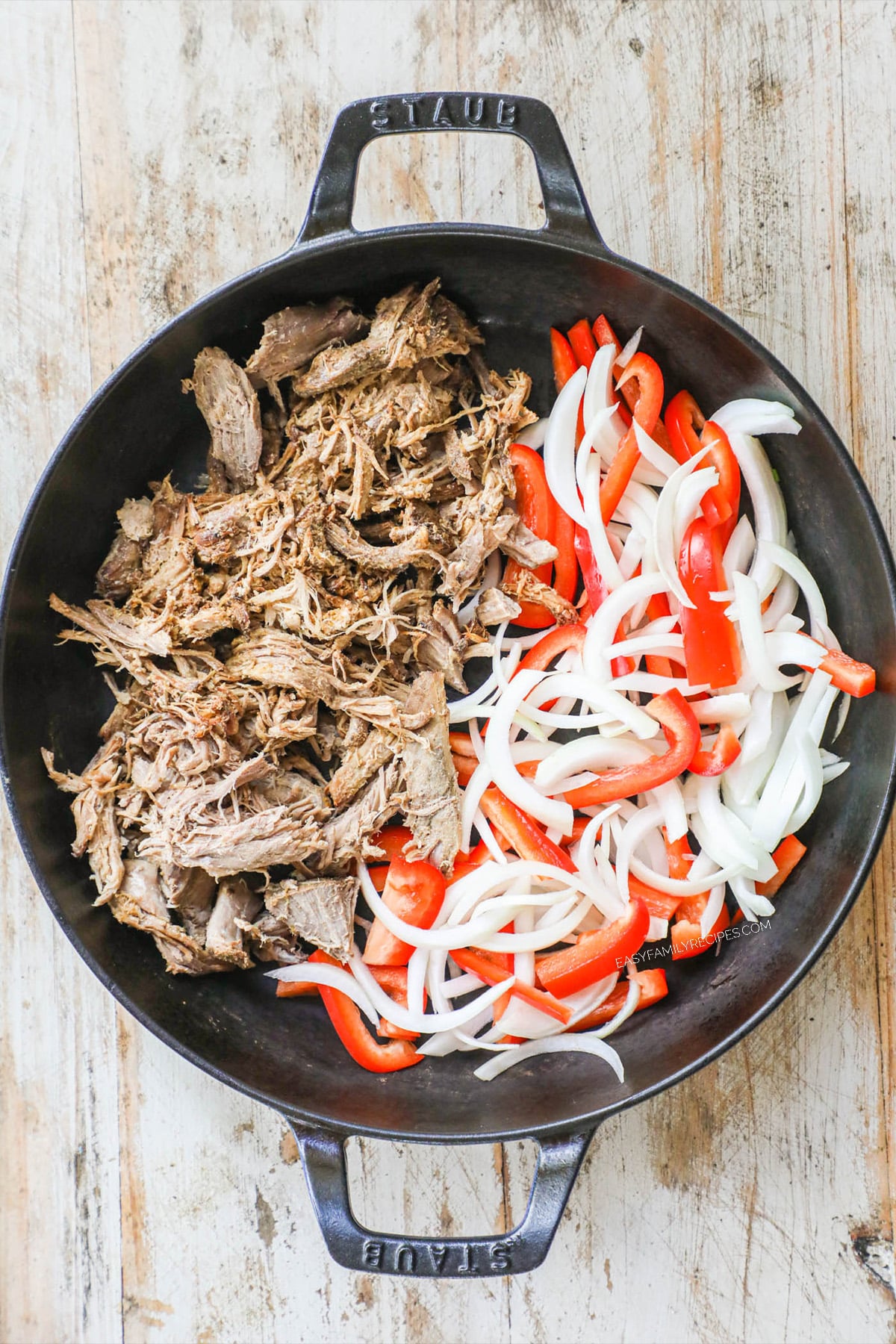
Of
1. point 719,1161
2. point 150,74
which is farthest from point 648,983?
point 150,74

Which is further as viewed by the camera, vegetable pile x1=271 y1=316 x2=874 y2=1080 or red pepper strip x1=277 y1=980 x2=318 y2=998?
→ red pepper strip x1=277 y1=980 x2=318 y2=998

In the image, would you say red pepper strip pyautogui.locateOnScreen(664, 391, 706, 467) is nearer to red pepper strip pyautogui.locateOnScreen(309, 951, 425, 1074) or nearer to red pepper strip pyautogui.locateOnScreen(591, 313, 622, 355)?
red pepper strip pyautogui.locateOnScreen(591, 313, 622, 355)

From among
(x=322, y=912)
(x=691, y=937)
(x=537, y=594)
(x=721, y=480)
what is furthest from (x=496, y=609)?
(x=691, y=937)

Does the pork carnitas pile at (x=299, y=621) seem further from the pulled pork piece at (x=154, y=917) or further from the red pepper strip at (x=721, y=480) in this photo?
the red pepper strip at (x=721, y=480)

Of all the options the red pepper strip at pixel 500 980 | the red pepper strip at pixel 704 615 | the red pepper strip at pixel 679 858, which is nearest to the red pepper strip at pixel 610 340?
the red pepper strip at pixel 704 615

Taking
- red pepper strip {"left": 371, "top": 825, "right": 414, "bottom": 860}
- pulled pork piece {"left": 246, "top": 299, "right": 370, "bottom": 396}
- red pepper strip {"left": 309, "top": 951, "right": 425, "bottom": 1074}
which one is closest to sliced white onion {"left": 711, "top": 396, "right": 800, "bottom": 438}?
pulled pork piece {"left": 246, "top": 299, "right": 370, "bottom": 396}

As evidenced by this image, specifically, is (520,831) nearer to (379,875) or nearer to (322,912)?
(379,875)

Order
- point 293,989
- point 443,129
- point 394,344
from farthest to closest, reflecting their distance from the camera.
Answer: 1. point 293,989
2. point 394,344
3. point 443,129
